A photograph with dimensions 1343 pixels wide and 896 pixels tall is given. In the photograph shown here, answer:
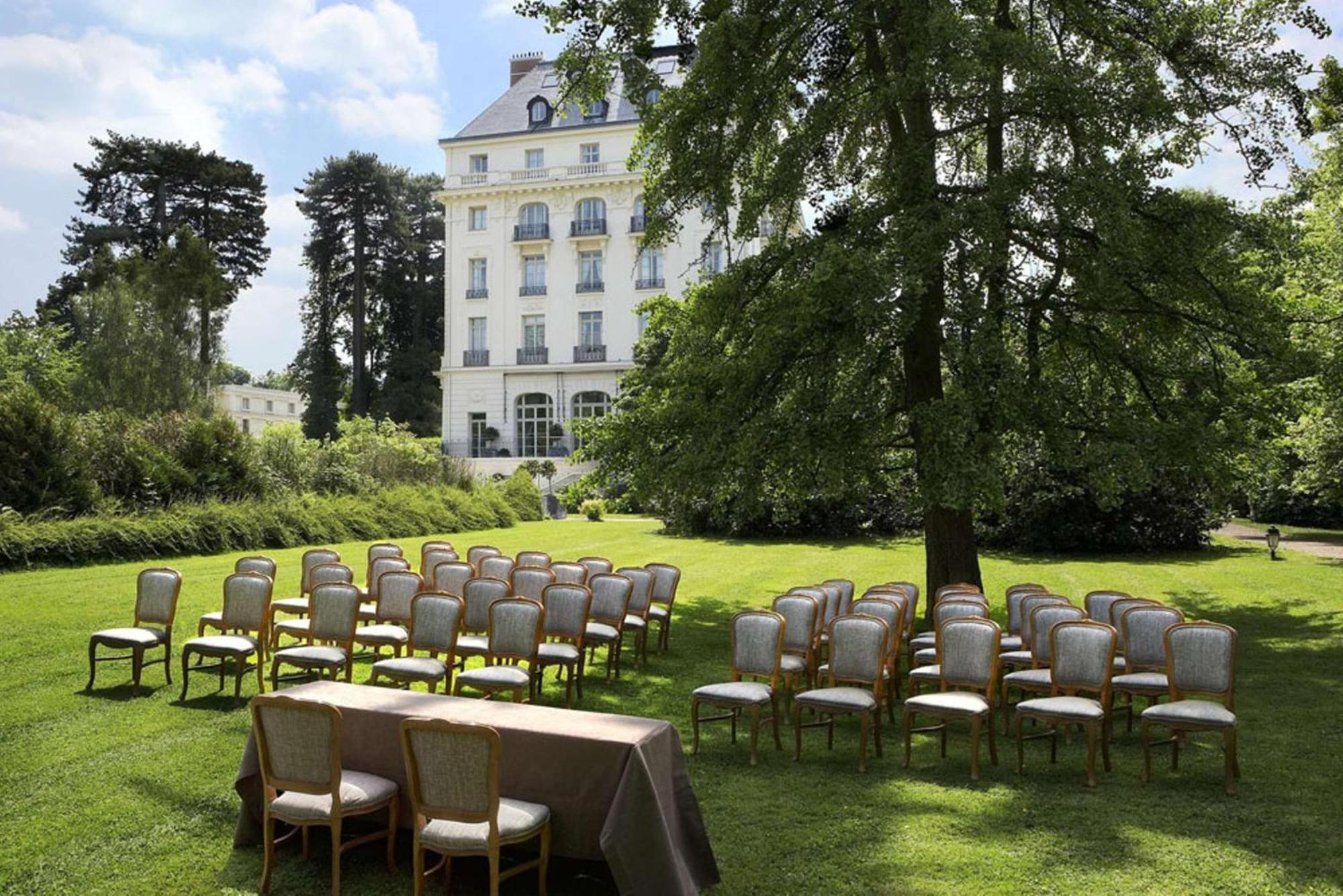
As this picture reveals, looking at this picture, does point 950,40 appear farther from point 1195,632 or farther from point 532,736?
point 532,736

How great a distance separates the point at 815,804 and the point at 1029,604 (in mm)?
4323

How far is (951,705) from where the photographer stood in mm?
7824

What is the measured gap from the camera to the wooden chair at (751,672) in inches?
323

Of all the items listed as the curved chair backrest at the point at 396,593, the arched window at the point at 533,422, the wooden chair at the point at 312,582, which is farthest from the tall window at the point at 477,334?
the curved chair backrest at the point at 396,593

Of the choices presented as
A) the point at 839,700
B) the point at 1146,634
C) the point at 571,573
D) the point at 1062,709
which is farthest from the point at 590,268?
the point at 1062,709

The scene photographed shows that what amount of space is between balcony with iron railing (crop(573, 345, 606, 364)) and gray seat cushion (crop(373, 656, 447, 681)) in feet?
156

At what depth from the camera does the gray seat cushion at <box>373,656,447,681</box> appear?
8.97m

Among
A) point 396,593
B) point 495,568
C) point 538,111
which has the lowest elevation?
point 396,593

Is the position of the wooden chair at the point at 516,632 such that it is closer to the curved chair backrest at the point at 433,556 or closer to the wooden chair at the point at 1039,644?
the wooden chair at the point at 1039,644

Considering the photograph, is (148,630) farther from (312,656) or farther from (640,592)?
(640,592)

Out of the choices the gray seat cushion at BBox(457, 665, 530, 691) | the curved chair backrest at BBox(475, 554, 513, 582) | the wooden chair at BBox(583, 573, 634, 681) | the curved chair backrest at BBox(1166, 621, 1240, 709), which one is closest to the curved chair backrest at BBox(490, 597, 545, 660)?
the gray seat cushion at BBox(457, 665, 530, 691)

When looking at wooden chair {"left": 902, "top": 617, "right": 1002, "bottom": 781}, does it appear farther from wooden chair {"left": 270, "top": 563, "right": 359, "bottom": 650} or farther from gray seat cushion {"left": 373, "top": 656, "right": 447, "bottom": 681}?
wooden chair {"left": 270, "top": 563, "right": 359, "bottom": 650}

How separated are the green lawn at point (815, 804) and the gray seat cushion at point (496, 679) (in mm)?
1437

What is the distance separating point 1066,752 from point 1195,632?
1.39 m
